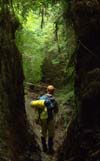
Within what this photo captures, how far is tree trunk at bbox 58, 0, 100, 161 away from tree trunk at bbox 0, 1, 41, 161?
1.06 meters

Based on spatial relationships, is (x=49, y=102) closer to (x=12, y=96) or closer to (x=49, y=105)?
(x=49, y=105)

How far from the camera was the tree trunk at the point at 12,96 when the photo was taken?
908cm

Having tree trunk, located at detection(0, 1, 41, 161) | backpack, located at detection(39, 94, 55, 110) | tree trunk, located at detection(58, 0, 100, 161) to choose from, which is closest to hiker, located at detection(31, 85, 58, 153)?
backpack, located at detection(39, 94, 55, 110)

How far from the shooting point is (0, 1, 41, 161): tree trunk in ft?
29.8

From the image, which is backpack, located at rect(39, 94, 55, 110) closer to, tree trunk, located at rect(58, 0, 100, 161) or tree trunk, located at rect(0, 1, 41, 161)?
tree trunk, located at rect(0, 1, 41, 161)

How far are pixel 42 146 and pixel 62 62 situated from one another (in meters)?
6.22

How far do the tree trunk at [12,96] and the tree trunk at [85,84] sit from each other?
1061 millimetres

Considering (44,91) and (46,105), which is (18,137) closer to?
(46,105)

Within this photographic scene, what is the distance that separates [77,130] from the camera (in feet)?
26.8

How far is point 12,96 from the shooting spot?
381 inches

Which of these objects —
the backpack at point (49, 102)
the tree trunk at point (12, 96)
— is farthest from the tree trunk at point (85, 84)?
the backpack at point (49, 102)

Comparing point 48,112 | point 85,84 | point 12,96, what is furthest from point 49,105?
point 85,84

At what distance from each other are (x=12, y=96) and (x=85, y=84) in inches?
88.6

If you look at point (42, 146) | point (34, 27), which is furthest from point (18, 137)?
point (34, 27)
